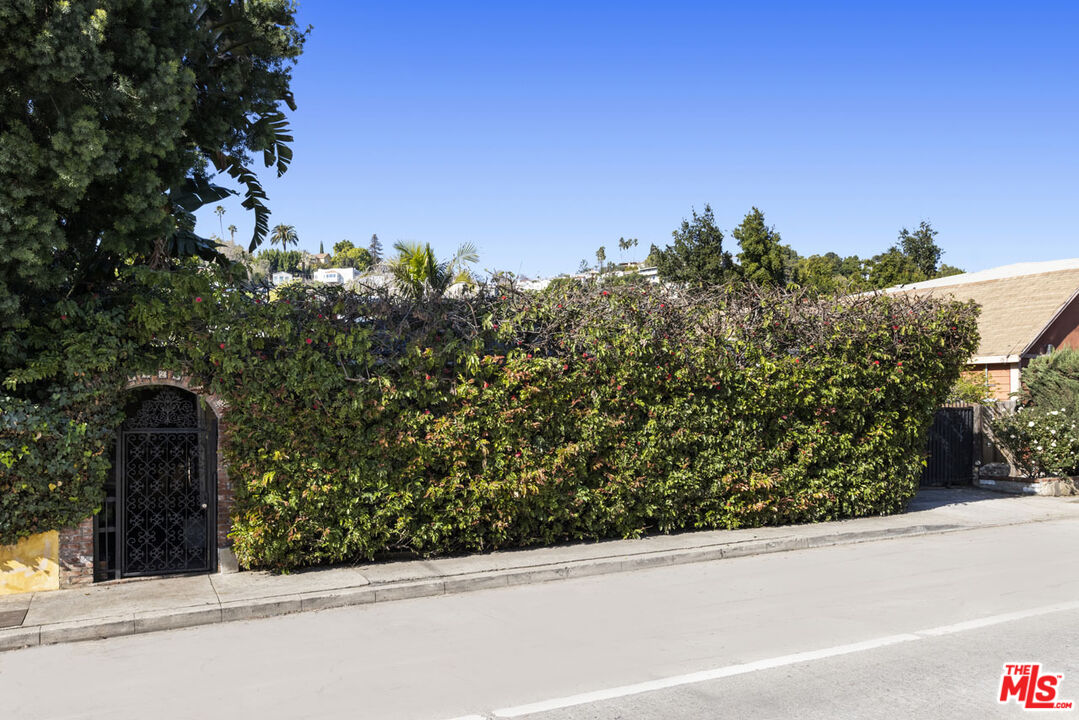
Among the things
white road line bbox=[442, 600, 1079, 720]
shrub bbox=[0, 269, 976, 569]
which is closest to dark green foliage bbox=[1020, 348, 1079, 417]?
shrub bbox=[0, 269, 976, 569]

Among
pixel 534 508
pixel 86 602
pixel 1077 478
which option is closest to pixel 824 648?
pixel 534 508

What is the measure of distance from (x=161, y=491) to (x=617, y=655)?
6005 mm

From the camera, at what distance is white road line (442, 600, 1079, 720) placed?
227 inches

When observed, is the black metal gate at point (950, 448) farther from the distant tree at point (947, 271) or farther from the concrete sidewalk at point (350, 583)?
the distant tree at point (947, 271)

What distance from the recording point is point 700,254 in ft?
113

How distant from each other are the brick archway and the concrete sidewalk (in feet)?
0.78

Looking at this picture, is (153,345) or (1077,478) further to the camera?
(1077,478)

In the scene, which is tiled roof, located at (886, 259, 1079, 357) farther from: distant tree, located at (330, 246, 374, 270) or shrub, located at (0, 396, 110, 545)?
distant tree, located at (330, 246, 374, 270)

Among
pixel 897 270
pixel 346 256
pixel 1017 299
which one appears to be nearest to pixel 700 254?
pixel 1017 299

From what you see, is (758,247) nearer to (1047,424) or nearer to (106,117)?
(1047,424)

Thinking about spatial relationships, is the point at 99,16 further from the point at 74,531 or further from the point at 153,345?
the point at 74,531

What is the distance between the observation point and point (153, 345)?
962 centimetres

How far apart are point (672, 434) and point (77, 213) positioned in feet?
25.5

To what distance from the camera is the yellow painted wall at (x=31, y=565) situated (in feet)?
30.0
